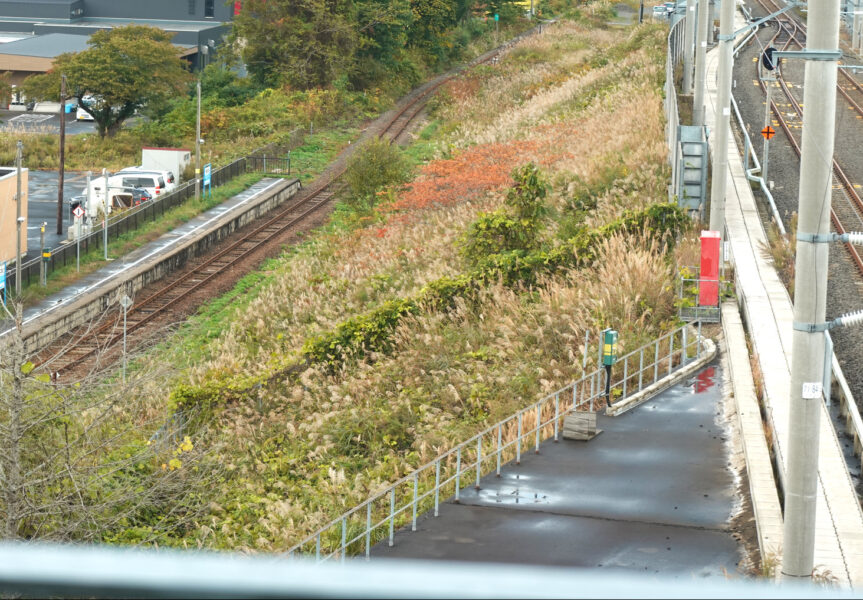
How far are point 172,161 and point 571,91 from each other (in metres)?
21.6

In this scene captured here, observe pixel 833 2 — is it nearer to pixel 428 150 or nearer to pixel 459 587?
pixel 459 587

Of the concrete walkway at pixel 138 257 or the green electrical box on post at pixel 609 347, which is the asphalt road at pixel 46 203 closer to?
the concrete walkway at pixel 138 257

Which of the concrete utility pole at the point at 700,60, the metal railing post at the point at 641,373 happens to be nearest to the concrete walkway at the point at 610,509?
the metal railing post at the point at 641,373

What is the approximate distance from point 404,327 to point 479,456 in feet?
39.2

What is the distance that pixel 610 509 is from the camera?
49.8 feet

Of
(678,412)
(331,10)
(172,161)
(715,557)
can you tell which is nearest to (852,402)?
(678,412)

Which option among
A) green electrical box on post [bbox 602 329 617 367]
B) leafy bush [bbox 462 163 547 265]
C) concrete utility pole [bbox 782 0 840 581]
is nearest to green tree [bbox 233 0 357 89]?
leafy bush [bbox 462 163 547 265]

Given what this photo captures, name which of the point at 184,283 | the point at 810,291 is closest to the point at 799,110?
the point at 184,283

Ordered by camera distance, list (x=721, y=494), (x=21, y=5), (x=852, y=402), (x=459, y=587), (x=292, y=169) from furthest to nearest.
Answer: (x=21, y=5)
(x=292, y=169)
(x=852, y=402)
(x=721, y=494)
(x=459, y=587)

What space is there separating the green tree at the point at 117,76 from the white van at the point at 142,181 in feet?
57.3

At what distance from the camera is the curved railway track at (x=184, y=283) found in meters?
33.5

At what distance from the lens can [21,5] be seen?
11319 centimetres

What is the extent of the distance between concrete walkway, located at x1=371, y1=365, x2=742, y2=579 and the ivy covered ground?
103 inches

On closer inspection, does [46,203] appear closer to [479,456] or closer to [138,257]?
[138,257]
